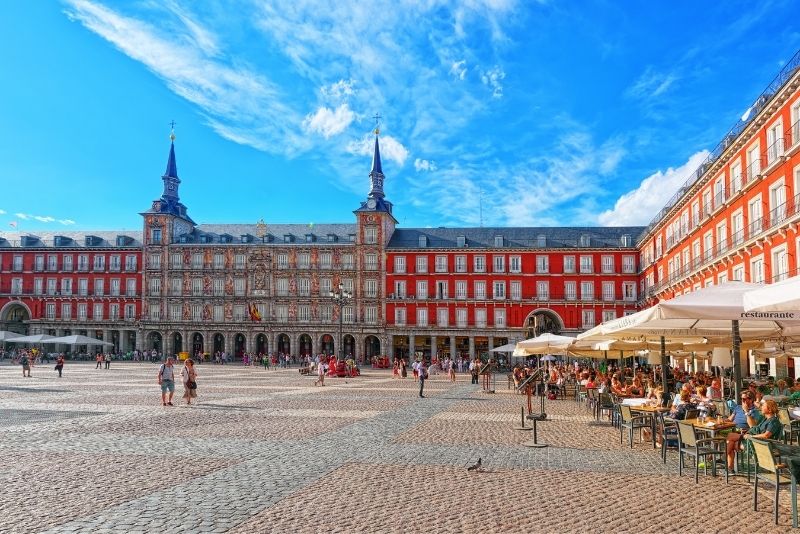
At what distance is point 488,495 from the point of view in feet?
26.3

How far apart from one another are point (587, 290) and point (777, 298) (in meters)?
50.2

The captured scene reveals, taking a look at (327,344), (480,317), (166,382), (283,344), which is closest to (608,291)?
(480,317)

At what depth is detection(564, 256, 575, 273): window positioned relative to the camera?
56.7m

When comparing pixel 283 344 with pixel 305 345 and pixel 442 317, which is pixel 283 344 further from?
pixel 442 317

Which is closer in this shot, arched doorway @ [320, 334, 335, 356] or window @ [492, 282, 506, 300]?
window @ [492, 282, 506, 300]

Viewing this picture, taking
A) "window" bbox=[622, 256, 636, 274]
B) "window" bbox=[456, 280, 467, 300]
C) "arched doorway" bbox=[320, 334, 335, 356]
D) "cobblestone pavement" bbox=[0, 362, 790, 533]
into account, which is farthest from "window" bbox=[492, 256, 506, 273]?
"cobblestone pavement" bbox=[0, 362, 790, 533]

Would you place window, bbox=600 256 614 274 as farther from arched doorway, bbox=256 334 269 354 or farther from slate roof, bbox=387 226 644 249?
arched doorway, bbox=256 334 269 354

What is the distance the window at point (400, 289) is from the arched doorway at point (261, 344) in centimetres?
1420

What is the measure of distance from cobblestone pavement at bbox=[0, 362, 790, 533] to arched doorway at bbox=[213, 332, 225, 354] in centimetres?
4668

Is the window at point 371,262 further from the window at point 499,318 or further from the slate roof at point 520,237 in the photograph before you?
the window at point 499,318

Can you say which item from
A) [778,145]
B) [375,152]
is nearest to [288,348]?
[375,152]

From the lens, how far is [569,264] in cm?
5684

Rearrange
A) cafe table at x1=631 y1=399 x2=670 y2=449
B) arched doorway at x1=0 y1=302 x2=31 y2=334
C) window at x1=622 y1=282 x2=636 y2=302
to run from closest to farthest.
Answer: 1. cafe table at x1=631 y1=399 x2=670 y2=449
2. window at x1=622 y1=282 x2=636 y2=302
3. arched doorway at x1=0 y1=302 x2=31 y2=334

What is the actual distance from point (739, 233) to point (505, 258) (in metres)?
30.1
